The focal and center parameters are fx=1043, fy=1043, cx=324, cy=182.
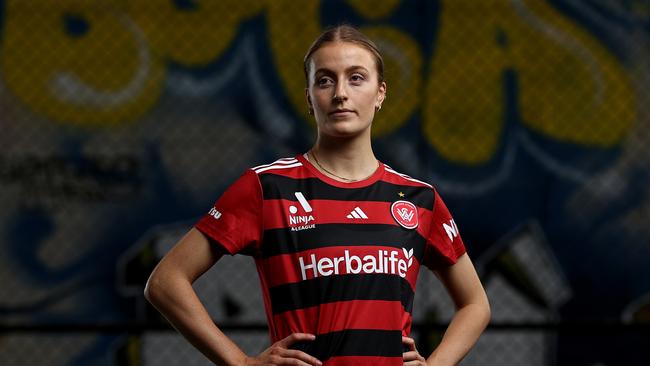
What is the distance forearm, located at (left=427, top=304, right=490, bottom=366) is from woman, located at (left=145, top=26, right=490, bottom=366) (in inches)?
0.4

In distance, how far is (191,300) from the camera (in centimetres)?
225

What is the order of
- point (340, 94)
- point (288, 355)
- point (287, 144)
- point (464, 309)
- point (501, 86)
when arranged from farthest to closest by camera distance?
1. point (501, 86)
2. point (287, 144)
3. point (464, 309)
4. point (340, 94)
5. point (288, 355)

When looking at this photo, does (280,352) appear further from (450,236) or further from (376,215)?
(450,236)

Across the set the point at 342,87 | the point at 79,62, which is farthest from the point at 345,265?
the point at 79,62

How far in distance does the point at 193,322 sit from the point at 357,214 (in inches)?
16.7

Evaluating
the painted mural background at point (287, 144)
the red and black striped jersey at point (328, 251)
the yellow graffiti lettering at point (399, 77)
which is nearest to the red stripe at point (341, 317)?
the red and black striped jersey at point (328, 251)

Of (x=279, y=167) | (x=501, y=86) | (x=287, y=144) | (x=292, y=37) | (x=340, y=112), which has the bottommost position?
(x=287, y=144)

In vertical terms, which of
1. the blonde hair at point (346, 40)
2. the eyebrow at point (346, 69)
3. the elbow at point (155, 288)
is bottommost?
the elbow at point (155, 288)

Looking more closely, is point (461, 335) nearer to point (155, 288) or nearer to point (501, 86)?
point (155, 288)

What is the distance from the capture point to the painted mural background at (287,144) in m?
6.04

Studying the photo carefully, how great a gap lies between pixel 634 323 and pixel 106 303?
3.04 meters

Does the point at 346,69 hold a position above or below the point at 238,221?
above

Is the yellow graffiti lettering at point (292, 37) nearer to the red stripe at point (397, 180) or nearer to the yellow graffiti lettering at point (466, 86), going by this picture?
the yellow graffiti lettering at point (466, 86)

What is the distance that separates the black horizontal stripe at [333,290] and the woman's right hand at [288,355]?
0.24ft
